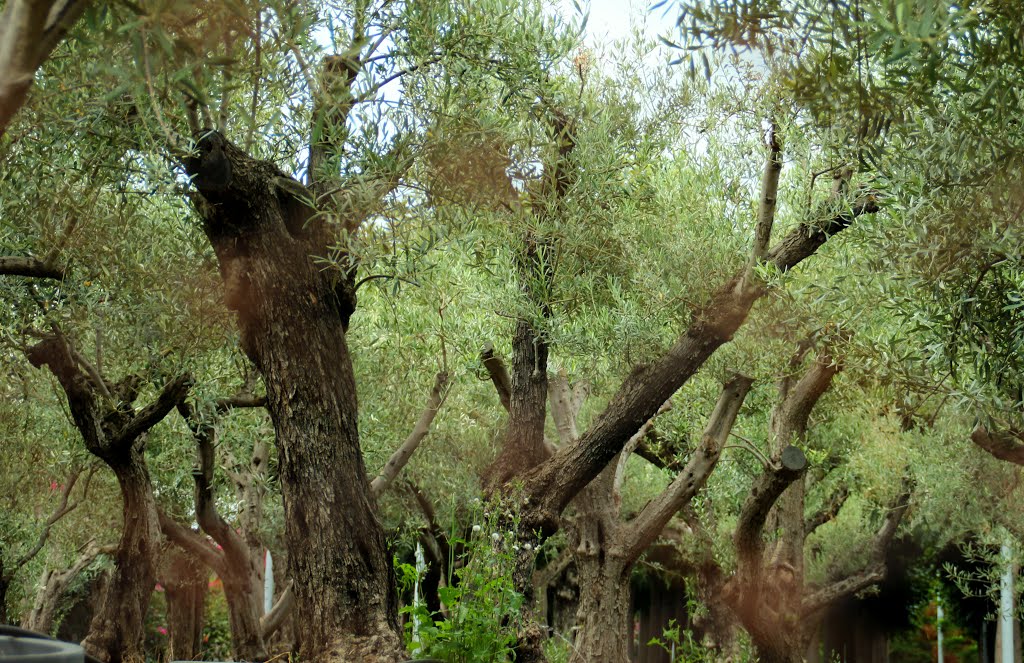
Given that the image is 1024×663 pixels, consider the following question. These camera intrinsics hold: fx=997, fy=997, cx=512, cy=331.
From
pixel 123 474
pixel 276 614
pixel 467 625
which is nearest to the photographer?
pixel 467 625

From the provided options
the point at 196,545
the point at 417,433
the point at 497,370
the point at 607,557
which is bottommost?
the point at 196,545

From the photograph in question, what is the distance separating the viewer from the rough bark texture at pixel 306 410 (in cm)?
763

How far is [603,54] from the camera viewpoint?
13.2 meters

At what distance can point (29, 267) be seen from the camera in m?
8.84

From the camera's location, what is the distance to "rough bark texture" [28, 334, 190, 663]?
12.2m

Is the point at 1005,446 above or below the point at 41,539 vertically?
above

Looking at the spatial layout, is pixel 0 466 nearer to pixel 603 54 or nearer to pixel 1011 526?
pixel 603 54

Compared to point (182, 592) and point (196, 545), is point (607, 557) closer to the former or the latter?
point (196, 545)

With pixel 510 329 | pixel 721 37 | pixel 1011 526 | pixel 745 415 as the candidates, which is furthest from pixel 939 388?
pixel 1011 526

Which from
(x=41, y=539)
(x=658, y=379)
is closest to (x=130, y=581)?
(x=41, y=539)

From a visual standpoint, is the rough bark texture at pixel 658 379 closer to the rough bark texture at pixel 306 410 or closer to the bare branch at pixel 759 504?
the bare branch at pixel 759 504

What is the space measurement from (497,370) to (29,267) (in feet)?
21.3

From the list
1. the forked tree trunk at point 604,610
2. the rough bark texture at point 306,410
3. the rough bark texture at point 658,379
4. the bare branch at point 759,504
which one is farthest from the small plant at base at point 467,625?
the forked tree trunk at point 604,610

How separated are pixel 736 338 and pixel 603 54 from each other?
14.2 ft
